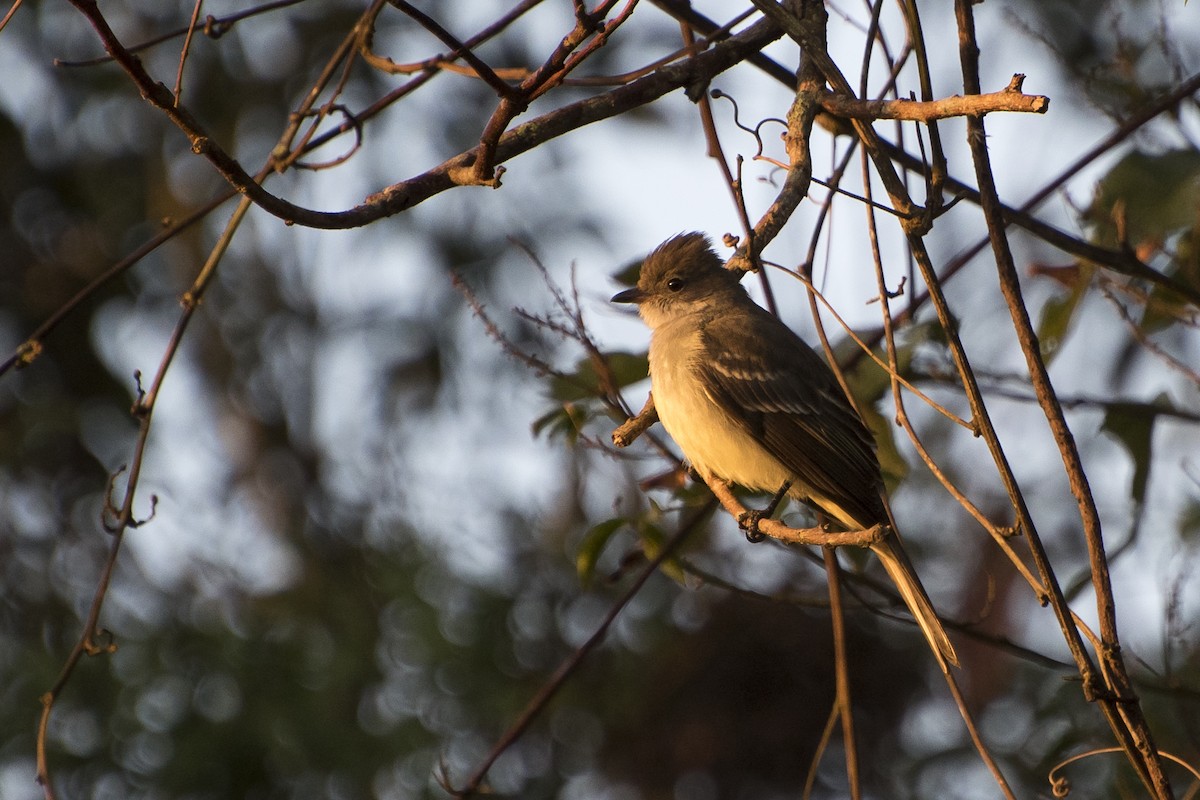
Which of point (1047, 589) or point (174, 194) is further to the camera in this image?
point (174, 194)

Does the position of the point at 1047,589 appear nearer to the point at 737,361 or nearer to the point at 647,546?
the point at 647,546

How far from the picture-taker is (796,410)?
5.16 metres

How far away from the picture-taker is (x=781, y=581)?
24.1 ft

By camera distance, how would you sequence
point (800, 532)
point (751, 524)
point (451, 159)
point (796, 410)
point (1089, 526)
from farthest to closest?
point (796, 410), point (751, 524), point (800, 532), point (451, 159), point (1089, 526)

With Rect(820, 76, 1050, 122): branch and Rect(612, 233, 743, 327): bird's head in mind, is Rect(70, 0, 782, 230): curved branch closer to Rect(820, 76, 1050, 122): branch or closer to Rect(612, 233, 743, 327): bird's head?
Rect(820, 76, 1050, 122): branch

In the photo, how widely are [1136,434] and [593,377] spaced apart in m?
1.97

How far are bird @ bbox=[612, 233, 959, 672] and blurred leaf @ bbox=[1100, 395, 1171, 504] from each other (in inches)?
33.6

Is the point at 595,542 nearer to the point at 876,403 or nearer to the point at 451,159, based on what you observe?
the point at 876,403

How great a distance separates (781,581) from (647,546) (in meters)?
3.07

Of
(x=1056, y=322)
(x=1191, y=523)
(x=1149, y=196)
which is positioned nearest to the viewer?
(x=1149, y=196)

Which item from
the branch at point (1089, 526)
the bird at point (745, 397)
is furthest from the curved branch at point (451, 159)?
the bird at point (745, 397)

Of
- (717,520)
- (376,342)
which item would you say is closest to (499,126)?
(717,520)

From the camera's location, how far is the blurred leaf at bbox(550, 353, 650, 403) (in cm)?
444


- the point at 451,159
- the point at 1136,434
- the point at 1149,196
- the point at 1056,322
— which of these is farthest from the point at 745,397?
the point at 451,159
